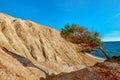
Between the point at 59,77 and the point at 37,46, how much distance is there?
3899 centimetres

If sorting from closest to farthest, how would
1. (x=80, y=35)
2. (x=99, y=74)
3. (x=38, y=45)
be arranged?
(x=99, y=74)
(x=80, y=35)
(x=38, y=45)

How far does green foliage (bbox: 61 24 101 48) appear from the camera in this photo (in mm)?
38531

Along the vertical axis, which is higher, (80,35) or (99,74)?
(80,35)

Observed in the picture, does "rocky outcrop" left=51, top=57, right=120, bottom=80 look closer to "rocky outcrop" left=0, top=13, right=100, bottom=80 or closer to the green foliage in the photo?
the green foliage

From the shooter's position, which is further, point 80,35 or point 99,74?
point 80,35

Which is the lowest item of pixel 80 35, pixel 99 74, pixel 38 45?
pixel 99 74

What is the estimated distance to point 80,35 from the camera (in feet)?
127

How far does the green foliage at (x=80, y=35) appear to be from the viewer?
3853 centimetres

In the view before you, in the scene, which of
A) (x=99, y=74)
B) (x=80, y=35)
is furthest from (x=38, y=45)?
(x=99, y=74)

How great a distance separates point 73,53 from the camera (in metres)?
77.4

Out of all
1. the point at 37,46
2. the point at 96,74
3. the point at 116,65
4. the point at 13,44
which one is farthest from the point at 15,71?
the point at 37,46

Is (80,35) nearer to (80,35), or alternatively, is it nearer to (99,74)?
(80,35)

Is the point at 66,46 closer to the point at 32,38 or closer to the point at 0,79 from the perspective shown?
the point at 32,38

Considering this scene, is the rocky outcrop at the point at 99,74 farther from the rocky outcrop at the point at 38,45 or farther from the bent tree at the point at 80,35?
the rocky outcrop at the point at 38,45
